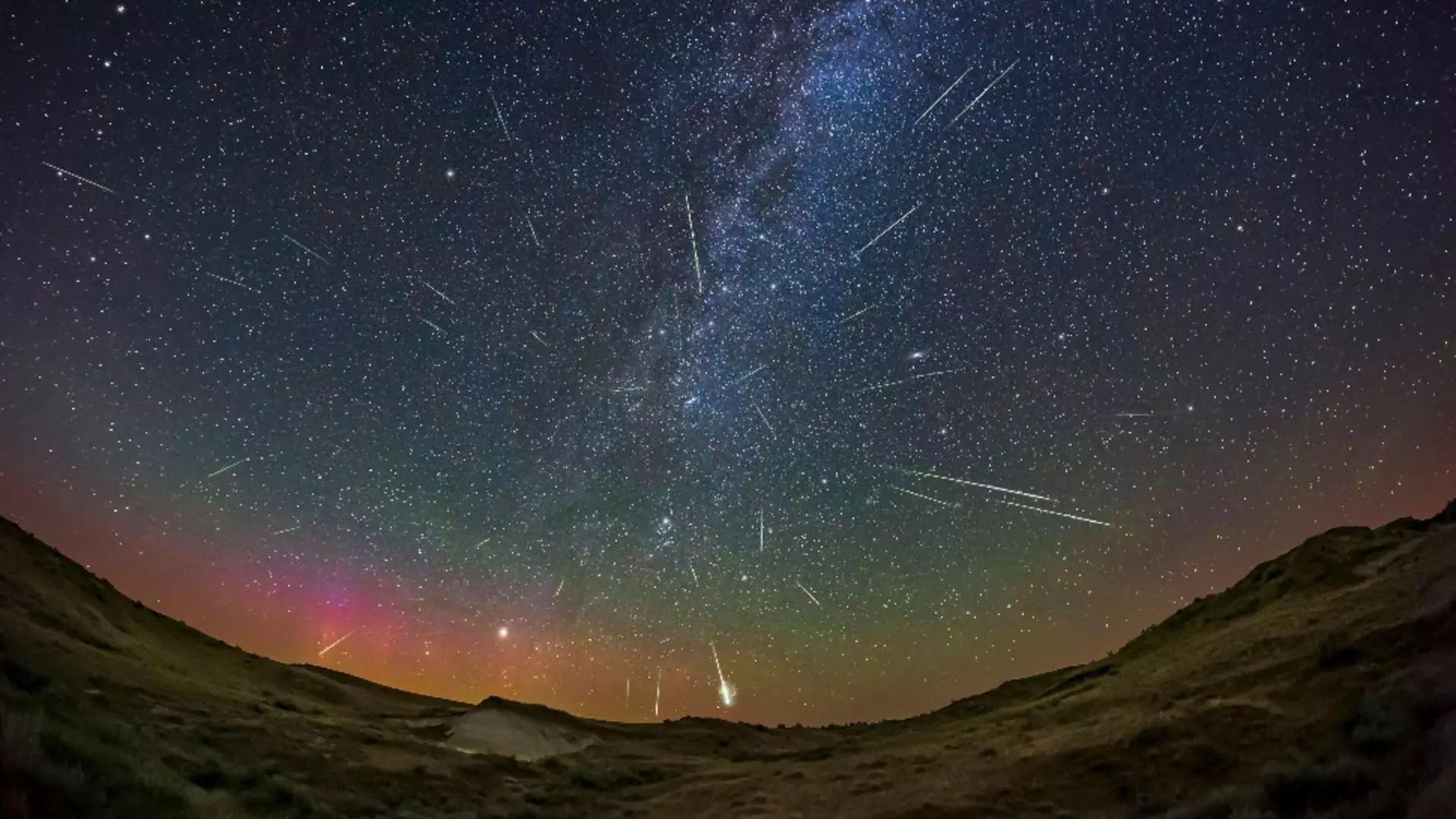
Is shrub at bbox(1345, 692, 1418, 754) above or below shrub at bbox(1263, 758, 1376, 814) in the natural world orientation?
above

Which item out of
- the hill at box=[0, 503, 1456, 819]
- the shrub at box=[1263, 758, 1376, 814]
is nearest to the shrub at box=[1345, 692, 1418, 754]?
the hill at box=[0, 503, 1456, 819]

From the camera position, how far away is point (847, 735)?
4231 cm

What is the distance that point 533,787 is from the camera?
2441cm

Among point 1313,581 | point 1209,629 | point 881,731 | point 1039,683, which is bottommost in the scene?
point 881,731

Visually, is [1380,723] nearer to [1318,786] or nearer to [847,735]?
[1318,786]

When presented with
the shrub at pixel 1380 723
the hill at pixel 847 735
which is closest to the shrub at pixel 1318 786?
the hill at pixel 847 735

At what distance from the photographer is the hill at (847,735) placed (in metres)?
10.3

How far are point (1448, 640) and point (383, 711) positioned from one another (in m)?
39.6

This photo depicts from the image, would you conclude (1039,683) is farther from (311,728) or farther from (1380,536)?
(311,728)

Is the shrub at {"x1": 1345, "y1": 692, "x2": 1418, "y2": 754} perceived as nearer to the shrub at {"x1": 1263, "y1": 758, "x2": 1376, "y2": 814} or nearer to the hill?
the hill

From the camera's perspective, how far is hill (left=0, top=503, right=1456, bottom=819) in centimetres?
1030

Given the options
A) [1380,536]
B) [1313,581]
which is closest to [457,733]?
[1313,581]

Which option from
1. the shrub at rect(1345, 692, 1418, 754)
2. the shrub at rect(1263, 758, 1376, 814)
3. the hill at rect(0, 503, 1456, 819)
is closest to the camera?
the shrub at rect(1263, 758, 1376, 814)

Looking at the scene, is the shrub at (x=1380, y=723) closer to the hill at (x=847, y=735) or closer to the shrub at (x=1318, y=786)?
the hill at (x=847, y=735)
